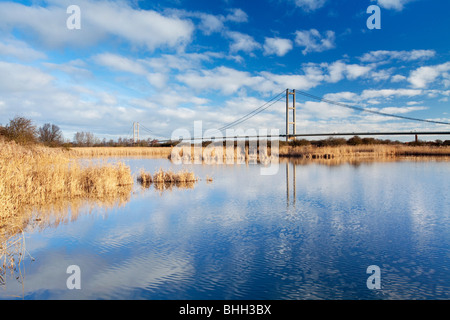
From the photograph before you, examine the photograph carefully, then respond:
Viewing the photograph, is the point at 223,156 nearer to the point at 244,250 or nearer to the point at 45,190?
the point at 45,190

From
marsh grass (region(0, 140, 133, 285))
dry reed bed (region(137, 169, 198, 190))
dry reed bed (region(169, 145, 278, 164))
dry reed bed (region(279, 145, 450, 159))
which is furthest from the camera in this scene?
dry reed bed (region(279, 145, 450, 159))

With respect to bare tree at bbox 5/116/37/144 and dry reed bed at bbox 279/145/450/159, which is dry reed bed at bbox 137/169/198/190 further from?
dry reed bed at bbox 279/145/450/159

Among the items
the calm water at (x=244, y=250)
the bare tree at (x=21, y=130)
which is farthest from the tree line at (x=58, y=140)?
the calm water at (x=244, y=250)

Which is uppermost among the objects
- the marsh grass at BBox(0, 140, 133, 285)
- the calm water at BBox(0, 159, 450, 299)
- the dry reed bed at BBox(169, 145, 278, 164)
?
the dry reed bed at BBox(169, 145, 278, 164)

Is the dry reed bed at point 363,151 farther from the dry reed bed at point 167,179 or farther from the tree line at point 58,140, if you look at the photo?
the dry reed bed at point 167,179

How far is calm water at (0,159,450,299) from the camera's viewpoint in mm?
2879

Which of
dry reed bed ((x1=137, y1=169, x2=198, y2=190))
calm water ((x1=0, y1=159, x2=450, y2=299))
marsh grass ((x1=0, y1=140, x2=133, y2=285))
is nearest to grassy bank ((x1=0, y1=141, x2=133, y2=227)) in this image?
marsh grass ((x1=0, y1=140, x2=133, y2=285))

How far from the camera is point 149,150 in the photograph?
3441cm

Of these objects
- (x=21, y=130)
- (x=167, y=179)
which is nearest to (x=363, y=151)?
(x=167, y=179)

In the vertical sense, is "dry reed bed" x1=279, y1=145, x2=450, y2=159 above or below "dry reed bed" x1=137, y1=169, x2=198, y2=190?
above

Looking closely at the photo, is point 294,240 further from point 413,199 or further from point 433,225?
point 413,199

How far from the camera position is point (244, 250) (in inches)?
155
